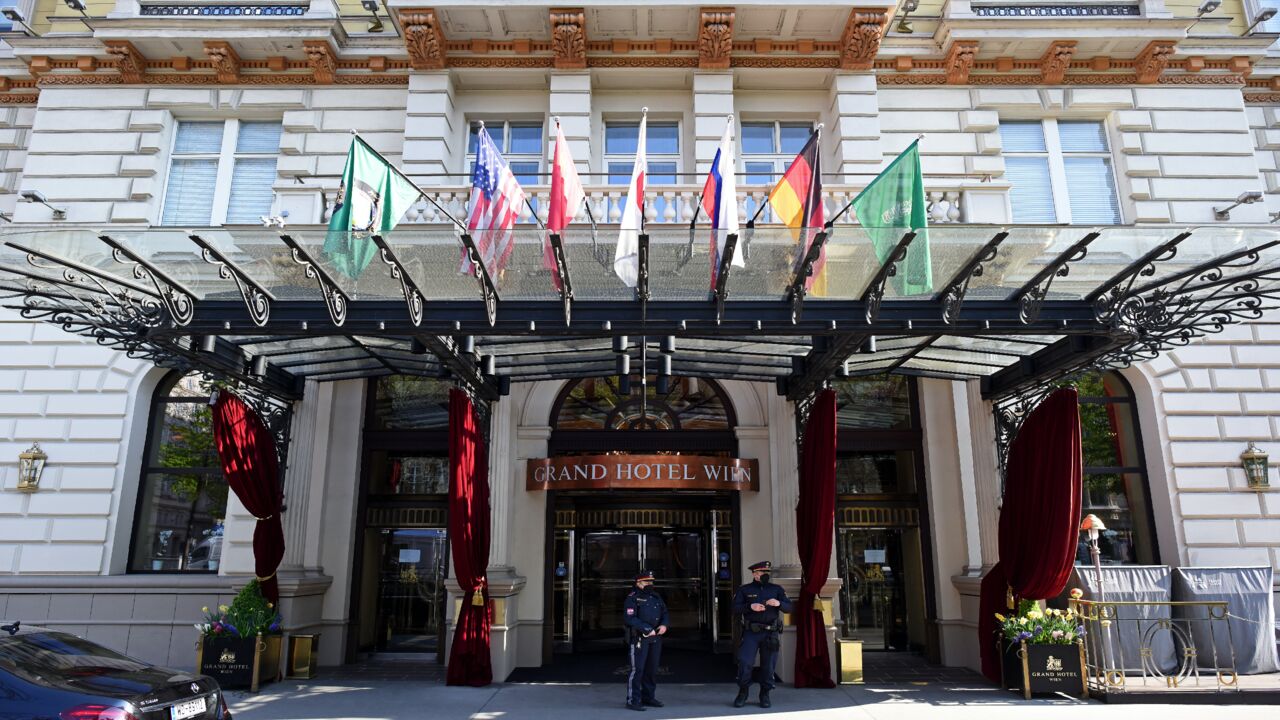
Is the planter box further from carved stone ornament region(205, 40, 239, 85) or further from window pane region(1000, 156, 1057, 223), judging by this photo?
window pane region(1000, 156, 1057, 223)

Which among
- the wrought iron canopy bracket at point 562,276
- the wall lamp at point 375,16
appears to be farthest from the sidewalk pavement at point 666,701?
the wall lamp at point 375,16

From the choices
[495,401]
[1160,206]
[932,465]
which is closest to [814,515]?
[932,465]

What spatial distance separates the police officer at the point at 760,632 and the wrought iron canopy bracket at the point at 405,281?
17.8 feet

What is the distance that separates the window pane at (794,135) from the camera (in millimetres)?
14797

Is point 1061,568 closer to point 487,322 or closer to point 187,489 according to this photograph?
point 487,322

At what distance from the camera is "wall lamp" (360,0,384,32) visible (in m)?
14.9

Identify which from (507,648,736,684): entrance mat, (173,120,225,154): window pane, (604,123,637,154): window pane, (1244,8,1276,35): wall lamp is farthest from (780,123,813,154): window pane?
(173,120,225,154): window pane

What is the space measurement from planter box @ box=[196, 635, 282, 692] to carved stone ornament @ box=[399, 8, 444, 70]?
9.86 m

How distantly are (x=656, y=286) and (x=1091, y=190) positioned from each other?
9809 mm

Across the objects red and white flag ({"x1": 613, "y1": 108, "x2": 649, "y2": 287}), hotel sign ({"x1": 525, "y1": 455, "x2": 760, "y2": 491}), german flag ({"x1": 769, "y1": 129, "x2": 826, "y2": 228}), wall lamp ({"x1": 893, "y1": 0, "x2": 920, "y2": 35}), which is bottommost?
hotel sign ({"x1": 525, "y1": 455, "x2": 760, "y2": 491})

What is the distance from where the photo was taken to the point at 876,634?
13711mm

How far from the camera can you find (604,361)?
12039mm

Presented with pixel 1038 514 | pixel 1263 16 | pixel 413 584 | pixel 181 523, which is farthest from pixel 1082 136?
pixel 181 523

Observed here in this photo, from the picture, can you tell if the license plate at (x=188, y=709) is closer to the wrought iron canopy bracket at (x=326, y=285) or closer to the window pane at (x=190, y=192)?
the wrought iron canopy bracket at (x=326, y=285)
